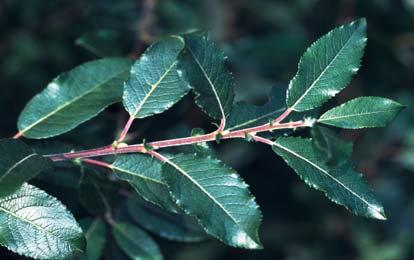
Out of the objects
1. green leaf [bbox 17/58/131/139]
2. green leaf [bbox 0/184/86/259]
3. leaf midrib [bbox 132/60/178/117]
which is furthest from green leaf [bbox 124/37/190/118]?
green leaf [bbox 0/184/86/259]

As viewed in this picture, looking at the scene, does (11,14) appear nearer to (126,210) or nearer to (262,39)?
(262,39)

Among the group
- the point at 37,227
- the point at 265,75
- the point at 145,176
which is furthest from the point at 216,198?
the point at 265,75

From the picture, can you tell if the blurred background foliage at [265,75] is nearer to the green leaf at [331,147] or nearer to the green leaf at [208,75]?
the green leaf at [208,75]

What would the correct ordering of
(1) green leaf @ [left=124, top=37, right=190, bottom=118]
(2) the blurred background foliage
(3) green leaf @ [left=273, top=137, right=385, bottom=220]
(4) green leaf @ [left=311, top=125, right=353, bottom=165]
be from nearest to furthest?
(4) green leaf @ [left=311, top=125, right=353, bottom=165] < (3) green leaf @ [left=273, top=137, right=385, bottom=220] < (1) green leaf @ [left=124, top=37, right=190, bottom=118] < (2) the blurred background foliage

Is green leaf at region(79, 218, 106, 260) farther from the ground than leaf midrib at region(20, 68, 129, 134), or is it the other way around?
leaf midrib at region(20, 68, 129, 134)

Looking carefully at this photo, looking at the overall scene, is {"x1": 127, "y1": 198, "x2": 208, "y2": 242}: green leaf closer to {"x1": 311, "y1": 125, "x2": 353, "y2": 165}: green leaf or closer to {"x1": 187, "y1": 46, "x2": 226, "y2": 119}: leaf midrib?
{"x1": 187, "y1": 46, "x2": 226, "y2": 119}: leaf midrib

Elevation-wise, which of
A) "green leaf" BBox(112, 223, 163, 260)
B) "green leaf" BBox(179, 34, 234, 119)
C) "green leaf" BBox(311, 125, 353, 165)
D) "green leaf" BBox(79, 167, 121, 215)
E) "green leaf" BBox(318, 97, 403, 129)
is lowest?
"green leaf" BBox(112, 223, 163, 260)
